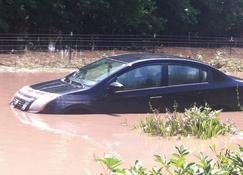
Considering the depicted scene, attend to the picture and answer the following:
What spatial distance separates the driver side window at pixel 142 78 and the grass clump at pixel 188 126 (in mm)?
1427

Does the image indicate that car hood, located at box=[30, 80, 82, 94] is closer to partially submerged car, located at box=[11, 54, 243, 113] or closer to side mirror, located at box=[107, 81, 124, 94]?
partially submerged car, located at box=[11, 54, 243, 113]

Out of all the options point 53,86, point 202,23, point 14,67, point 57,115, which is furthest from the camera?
point 202,23

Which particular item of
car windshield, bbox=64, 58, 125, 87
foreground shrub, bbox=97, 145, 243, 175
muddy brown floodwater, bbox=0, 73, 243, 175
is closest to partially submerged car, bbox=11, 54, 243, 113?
car windshield, bbox=64, 58, 125, 87

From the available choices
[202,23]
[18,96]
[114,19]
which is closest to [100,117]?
[18,96]

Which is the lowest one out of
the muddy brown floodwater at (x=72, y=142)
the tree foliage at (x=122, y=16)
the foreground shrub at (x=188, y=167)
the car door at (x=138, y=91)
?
the muddy brown floodwater at (x=72, y=142)

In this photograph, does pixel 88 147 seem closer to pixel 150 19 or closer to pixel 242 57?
pixel 242 57

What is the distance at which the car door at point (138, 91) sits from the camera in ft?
34.5

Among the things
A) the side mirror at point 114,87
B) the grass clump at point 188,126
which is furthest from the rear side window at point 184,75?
the grass clump at point 188,126

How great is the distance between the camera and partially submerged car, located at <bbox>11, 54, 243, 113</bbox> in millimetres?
10188

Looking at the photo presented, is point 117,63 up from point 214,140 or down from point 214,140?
up

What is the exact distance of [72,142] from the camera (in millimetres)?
8453

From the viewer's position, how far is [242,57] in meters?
26.7

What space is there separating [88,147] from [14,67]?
11.0 metres

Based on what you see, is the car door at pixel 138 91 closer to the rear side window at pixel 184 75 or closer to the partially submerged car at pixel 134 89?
the partially submerged car at pixel 134 89
